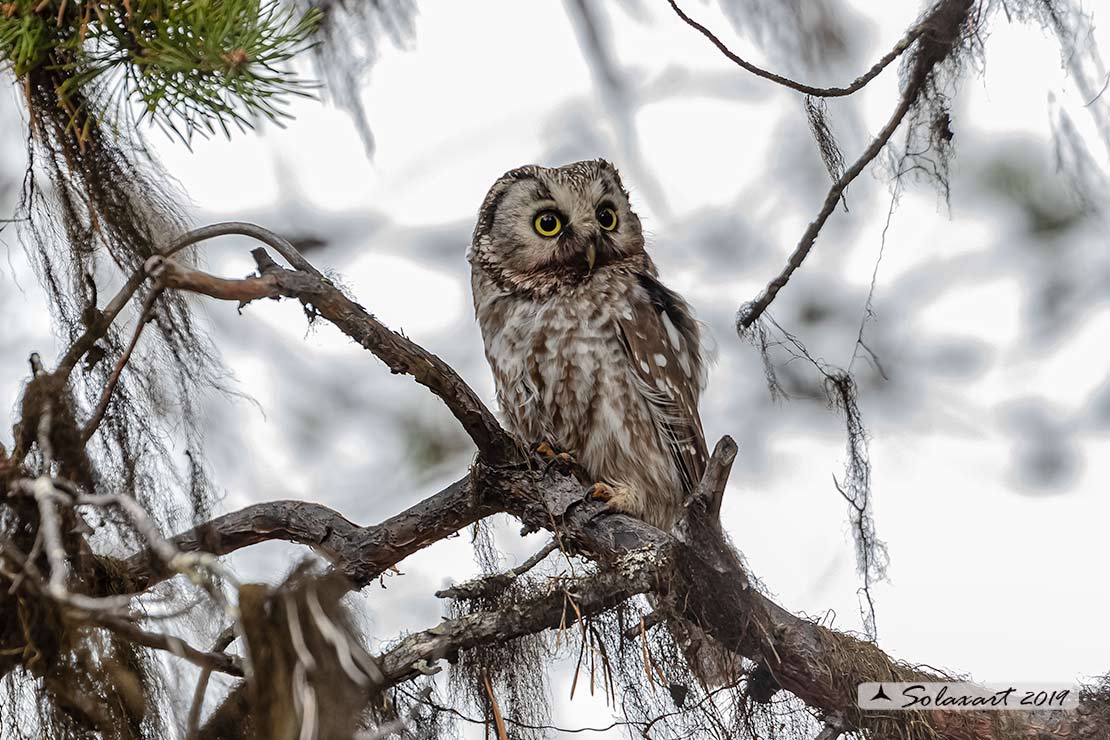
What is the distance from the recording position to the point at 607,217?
137 inches

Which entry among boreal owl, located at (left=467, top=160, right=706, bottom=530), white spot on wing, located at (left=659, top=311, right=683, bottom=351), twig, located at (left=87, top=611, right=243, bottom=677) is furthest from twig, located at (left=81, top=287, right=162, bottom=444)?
white spot on wing, located at (left=659, top=311, right=683, bottom=351)

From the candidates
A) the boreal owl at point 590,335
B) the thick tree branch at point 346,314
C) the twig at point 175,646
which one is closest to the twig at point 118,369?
the thick tree branch at point 346,314

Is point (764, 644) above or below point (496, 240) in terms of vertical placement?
below

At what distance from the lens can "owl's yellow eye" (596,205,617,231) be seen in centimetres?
344

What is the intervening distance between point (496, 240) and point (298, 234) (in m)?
1.11

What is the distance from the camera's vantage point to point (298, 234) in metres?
4.22

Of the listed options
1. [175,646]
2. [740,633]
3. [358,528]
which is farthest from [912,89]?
[175,646]

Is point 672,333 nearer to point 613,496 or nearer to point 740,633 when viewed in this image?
point 613,496

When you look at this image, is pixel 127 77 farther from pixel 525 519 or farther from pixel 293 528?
pixel 525 519

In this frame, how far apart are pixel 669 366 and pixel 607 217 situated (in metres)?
0.55

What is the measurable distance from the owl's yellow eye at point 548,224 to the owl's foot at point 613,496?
0.93 m

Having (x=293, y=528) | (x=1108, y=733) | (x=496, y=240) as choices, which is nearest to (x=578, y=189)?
(x=496, y=240)

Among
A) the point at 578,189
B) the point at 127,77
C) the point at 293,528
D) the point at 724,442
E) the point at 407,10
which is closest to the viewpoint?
the point at 127,77

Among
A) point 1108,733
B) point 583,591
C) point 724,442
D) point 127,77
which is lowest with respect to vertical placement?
point 1108,733
